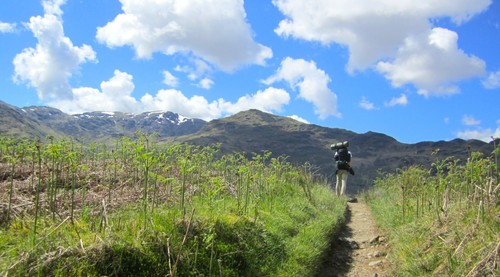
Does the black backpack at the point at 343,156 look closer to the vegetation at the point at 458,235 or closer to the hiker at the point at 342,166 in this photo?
the hiker at the point at 342,166

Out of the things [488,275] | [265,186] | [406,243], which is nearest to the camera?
[488,275]

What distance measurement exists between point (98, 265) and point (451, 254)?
5.60 meters

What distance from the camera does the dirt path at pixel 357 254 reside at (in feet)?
28.4

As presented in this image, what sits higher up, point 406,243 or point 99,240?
point 99,240

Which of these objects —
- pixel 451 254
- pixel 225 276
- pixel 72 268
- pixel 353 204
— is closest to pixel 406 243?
pixel 451 254

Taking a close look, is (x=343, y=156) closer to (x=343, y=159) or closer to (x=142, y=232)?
(x=343, y=159)

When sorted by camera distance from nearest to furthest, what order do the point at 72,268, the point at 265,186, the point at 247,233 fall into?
the point at 72,268, the point at 247,233, the point at 265,186

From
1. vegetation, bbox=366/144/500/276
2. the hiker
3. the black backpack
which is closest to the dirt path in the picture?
vegetation, bbox=366/144/500/276

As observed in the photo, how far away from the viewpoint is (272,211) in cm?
1010

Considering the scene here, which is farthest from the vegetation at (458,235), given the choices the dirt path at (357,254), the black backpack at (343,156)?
the black backpack at (343,156)

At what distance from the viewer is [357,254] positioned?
1002 centimetres

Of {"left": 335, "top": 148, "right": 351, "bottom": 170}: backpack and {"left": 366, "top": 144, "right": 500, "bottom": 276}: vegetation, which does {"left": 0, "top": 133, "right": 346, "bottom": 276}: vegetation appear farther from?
{"left": 335, "top": 148, "right": 351, "bottom": 170}: backpack

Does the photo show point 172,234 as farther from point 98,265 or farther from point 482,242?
point 482,242

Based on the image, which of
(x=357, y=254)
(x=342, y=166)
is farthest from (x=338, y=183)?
(x=357, y=254)
